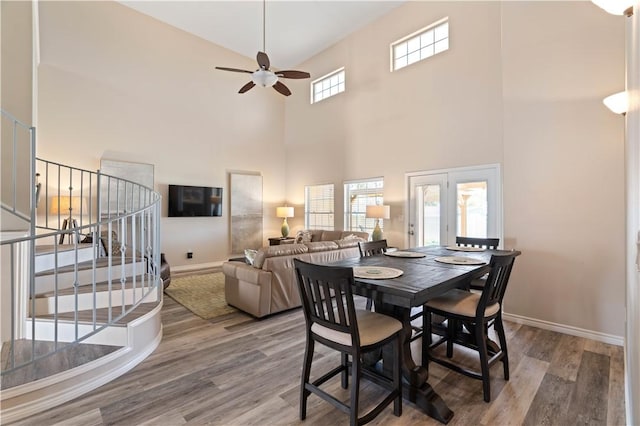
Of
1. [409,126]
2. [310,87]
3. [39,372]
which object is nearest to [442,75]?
[409,126]

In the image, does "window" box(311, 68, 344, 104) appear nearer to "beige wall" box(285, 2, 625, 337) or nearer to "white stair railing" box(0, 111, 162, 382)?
"beige wall" box(285, 2, 625, 337)

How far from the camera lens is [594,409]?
1.92m

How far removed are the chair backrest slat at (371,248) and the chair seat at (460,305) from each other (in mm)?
903

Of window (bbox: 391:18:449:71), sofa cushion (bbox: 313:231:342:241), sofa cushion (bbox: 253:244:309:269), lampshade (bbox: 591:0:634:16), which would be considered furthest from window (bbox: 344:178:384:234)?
lampshade (bbox: 591:0:634:16)

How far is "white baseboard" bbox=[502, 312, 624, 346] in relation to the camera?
Result: 2840 mm

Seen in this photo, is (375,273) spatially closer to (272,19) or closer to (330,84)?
(272,19)

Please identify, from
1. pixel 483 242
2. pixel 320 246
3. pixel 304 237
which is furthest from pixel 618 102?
pixel 304 237

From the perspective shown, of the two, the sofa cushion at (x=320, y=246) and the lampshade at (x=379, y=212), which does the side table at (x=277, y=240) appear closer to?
the lampshade at (x=379, y=212)

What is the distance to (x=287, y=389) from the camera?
2164mm

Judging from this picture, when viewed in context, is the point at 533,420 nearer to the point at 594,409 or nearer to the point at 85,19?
the point at 594,409

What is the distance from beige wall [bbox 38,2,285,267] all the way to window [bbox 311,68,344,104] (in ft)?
4.19

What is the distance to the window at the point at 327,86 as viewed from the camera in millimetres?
6879

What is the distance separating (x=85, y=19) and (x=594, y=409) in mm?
8682

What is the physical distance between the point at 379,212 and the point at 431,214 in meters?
0.91
